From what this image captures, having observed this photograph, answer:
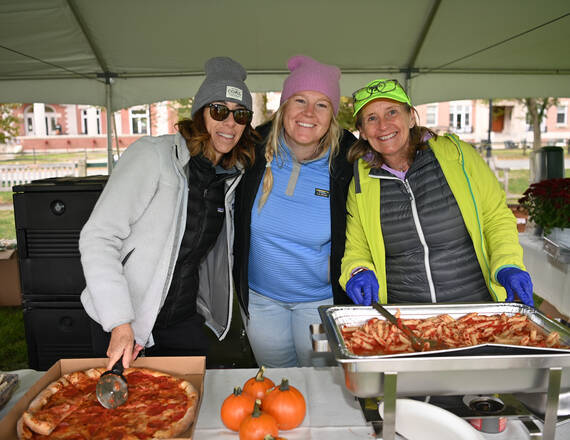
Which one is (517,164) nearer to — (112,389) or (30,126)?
(112,389)

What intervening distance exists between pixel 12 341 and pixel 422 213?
400cm

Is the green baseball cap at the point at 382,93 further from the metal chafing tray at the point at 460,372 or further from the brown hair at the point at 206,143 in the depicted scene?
the metal chafing tray at the point at 460,372

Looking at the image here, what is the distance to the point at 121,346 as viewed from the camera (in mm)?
1440

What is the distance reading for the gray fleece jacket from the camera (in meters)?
1.50

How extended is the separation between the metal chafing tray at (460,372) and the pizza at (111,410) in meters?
0.50

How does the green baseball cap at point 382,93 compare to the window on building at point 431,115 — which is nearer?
the green baseball cap at point 382,93

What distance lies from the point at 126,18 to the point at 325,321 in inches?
165

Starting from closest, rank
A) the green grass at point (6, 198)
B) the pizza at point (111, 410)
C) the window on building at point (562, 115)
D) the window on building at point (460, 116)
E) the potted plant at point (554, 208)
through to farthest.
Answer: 1. the pizza at point (111, 410)
2. the potted plant at point (554, 208)
3. the green grass at point (6, 198)
4. the window on building at point (460, 116)
5. the window on building at point (562, 115)

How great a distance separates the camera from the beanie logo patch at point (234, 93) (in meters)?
1.81

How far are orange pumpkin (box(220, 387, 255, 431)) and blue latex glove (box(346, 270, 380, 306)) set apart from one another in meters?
0.63

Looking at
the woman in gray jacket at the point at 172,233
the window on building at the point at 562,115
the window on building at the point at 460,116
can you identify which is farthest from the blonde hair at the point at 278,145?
the window on building at the point at 562,115

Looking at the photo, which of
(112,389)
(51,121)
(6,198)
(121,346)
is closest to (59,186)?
(121,346)

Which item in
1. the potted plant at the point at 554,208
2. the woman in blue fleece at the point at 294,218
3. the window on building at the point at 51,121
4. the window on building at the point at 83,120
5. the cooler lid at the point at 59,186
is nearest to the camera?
the woman in blue fleece at the point at 294,218

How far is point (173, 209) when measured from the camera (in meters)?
1.72
